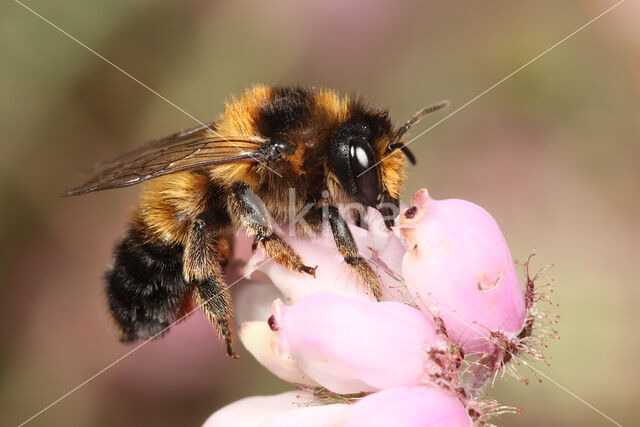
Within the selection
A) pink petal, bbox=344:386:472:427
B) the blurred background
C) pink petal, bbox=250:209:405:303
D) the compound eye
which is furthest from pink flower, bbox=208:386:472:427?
the blurred background

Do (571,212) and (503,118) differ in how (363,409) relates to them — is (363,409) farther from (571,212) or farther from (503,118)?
(503,118)

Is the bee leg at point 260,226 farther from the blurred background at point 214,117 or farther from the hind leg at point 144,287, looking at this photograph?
the blurred background at point 214,117

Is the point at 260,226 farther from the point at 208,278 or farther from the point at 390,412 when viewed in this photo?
the point at 390,412

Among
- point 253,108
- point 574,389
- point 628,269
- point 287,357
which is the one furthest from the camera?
point 628,269

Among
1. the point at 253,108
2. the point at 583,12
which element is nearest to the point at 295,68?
the point at 583,12

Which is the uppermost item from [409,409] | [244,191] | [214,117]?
[214,117]

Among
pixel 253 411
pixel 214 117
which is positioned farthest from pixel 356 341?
pixel 214 117
